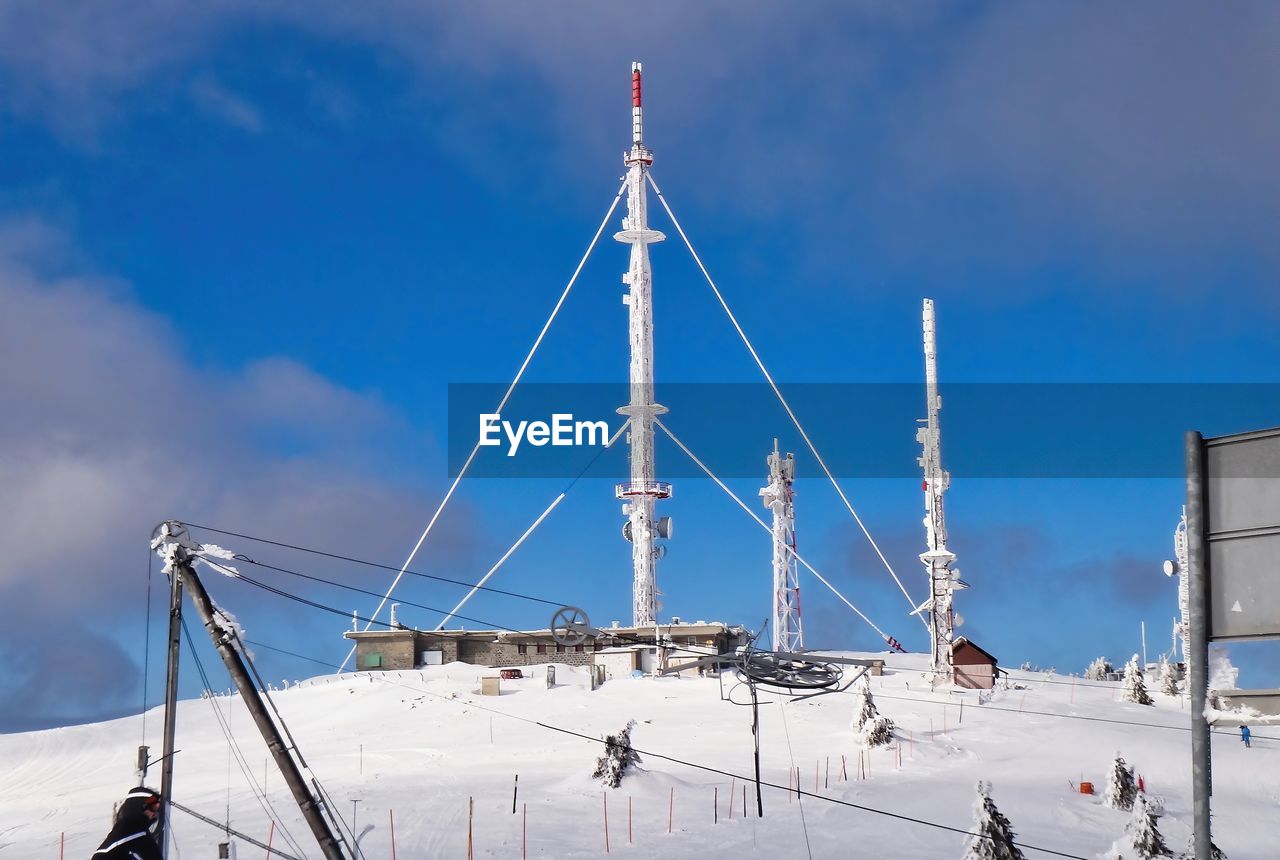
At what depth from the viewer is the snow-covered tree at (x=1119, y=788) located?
139 feet

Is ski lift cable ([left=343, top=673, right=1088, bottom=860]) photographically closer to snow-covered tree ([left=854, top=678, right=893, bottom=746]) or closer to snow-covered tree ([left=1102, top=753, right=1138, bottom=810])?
snow-covered tree ([left=1102, top=753, right=1138, bottom=810])

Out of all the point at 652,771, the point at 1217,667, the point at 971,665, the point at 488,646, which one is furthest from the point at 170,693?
the point at 488,646

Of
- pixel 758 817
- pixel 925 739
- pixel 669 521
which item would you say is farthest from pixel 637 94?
pixel 758 817

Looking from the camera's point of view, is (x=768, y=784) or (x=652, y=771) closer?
(x=768, y=784)

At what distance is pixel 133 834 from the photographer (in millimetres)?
13492

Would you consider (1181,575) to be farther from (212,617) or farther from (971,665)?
(212,617)

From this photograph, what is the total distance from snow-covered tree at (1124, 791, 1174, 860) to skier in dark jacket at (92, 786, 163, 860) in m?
28.1

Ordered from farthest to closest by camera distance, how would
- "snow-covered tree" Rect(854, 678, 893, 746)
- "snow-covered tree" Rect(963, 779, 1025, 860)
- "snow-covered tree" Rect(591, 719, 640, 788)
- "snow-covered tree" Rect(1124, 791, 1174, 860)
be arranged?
1. "snow-covered tree" Rect(854, 678, 893, 746)
2. "snow-covered tree" Rect(591, 719, 640, 788)
3. "snow-covered tree" Rect(1124, 791, 1174, 860)
4. "snow-covered tree" Rect(963, 779, 1025, 860)

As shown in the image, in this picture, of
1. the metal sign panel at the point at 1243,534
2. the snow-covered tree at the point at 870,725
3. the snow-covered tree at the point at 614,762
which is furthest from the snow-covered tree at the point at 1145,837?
the metal sign panel at the point at 1243,534

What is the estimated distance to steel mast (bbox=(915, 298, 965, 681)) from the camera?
66.8 m

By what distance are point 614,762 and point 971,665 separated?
30282mm

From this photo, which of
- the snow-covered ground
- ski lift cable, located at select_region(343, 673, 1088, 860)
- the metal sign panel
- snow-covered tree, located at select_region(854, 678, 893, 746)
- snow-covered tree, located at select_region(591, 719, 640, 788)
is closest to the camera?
the metal sign panel

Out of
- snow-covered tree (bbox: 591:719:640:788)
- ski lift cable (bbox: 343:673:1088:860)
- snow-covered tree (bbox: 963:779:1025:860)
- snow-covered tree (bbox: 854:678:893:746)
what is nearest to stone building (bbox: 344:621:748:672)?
ski lift cable (bbox: 343:673:1088:860)

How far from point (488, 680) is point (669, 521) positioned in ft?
65.0
